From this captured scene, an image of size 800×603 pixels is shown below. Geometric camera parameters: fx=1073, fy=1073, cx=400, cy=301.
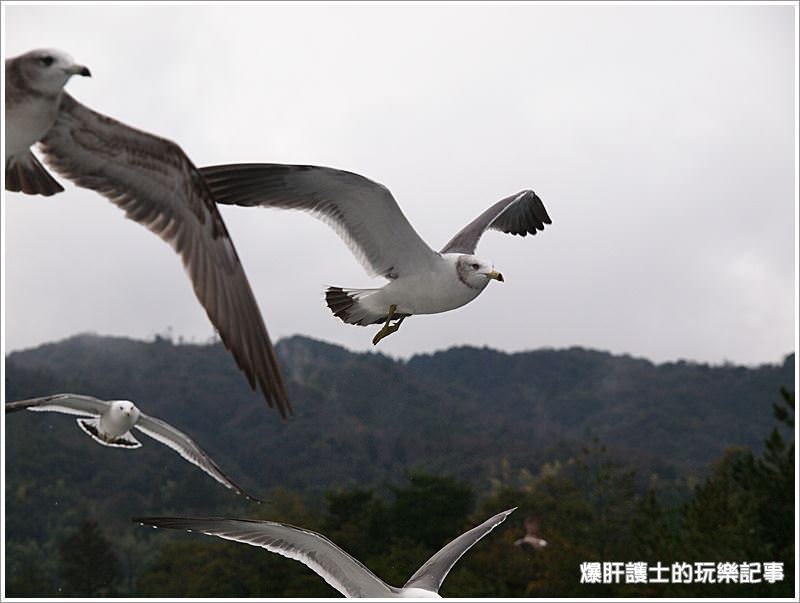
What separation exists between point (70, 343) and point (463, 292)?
7364cm

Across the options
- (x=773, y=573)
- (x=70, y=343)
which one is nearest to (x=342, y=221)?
(x=773, y=573)

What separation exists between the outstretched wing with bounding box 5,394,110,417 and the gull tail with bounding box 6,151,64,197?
857 millimetres

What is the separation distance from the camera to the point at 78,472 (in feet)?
179

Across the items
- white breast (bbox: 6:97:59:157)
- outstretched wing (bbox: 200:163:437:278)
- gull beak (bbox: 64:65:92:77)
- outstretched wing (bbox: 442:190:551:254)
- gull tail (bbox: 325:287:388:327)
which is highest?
outstretched wing (bbox: 442:190:551:254)

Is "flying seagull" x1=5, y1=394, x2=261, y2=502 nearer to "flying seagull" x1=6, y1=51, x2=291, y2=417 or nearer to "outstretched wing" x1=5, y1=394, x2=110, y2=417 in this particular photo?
"outstretched wing" x1=5, y1=394, x2=110, y2=417

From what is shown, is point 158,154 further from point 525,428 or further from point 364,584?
point 525,428

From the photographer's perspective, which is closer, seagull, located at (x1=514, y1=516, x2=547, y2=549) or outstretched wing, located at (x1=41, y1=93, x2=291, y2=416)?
outstretched wing, located at (x1=41, y1=93, x2=291, y2=416)

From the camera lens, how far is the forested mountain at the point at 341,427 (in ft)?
169

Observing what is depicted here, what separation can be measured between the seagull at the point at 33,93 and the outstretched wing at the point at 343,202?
1146 mm

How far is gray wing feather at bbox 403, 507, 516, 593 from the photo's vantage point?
5.03m

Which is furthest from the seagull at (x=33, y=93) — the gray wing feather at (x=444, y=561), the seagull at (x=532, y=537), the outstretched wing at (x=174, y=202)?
the seagull at (x=532, y=537)

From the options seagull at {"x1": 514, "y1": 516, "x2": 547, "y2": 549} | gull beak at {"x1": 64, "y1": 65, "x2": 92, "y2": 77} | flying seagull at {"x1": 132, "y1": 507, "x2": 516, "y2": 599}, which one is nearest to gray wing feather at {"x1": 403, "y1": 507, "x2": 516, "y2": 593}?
flying seagull at {"x1": 132, "y1": 507, "x2": 516, "y2": 599}

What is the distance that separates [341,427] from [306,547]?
58.5 meters

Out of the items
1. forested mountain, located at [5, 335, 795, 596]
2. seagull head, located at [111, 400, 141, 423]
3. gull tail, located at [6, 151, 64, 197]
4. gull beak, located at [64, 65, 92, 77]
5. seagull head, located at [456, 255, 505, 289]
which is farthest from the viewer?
forested mountain, located at [5, 335, 795, 596]
